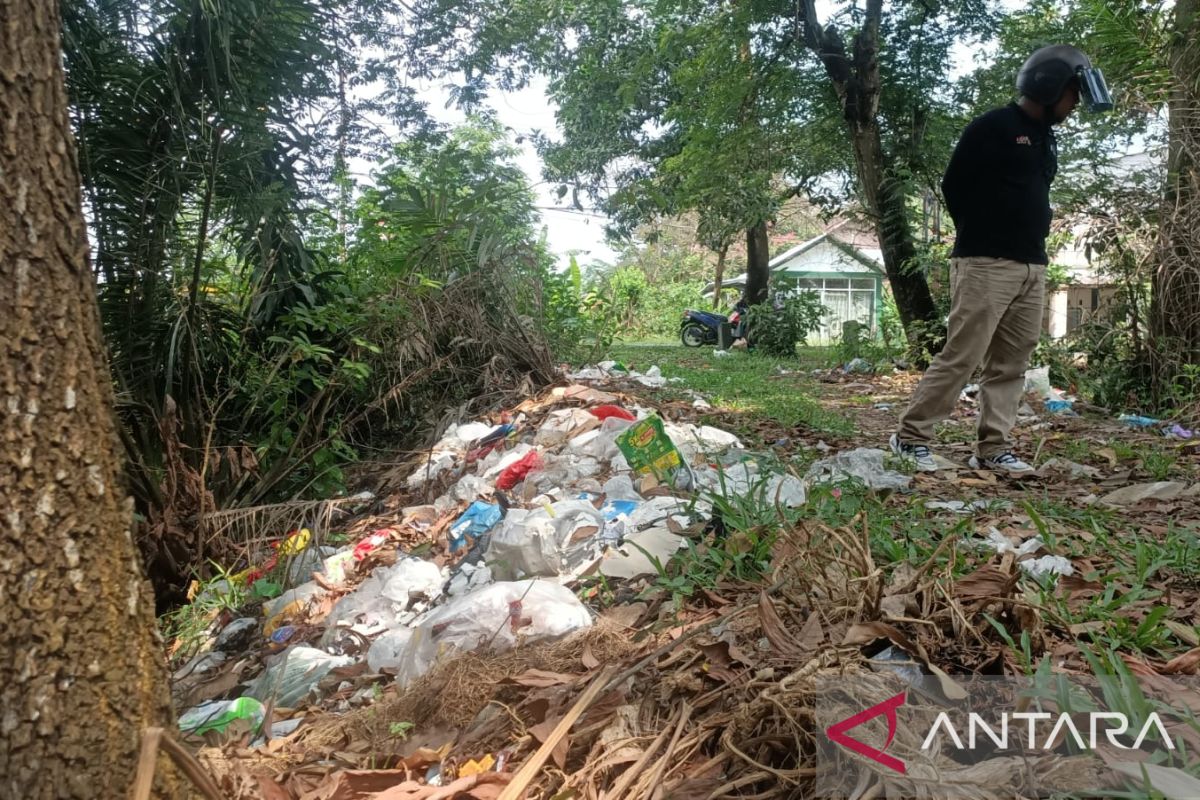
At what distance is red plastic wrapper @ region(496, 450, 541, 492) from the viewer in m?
3.58

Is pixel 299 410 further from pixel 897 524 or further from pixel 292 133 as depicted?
pixel 897 524

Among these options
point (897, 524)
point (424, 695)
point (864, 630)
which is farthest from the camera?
point (897, 524)

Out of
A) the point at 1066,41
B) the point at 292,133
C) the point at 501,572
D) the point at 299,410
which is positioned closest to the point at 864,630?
the point at 501,572

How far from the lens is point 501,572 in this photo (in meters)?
2.46

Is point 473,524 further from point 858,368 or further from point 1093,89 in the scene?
point 858,368

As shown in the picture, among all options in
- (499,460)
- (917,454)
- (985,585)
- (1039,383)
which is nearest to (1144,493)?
(917,454)

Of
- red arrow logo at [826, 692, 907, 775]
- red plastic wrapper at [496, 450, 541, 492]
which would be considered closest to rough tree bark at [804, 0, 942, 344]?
red plastic wrapper at [496, 450, 541, 492]

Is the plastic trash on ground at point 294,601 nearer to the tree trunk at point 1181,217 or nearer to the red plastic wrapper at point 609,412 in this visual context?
the red plastic wrapper at point 609,412

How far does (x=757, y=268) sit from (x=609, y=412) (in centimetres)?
1197

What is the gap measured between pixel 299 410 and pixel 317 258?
1149 mm

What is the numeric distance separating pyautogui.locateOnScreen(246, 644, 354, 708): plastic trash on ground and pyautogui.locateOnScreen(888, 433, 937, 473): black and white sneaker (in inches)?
93.4

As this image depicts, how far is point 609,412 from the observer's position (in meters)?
4.22

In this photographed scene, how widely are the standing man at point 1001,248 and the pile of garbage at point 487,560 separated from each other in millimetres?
504

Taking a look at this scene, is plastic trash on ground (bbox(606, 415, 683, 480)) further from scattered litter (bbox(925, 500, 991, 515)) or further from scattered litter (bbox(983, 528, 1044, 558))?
scattered litter (bbox(983, 528, 1044, 558))
